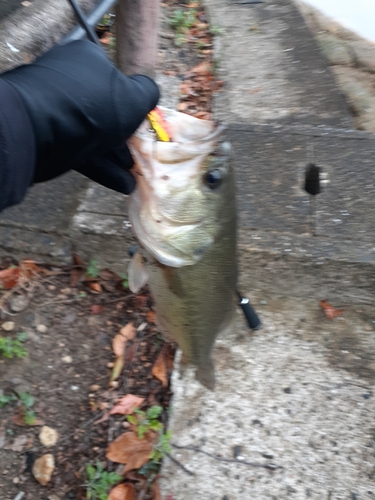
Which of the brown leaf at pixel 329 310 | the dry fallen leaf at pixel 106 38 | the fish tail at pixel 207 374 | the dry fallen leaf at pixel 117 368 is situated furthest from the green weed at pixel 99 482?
the dry fallen leaf at pixel 106 38

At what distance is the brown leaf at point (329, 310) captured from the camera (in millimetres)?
2537

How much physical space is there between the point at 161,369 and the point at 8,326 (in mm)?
837

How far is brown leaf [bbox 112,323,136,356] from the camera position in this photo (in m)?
2.50

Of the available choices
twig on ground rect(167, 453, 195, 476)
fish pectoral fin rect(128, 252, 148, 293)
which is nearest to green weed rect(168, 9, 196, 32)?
fish pectoral fin rect(128, 252, 148, 293)

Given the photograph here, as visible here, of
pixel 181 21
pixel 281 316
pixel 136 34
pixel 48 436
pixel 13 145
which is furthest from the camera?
pixel 181 21

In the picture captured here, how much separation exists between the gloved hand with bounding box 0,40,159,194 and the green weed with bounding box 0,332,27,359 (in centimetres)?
130

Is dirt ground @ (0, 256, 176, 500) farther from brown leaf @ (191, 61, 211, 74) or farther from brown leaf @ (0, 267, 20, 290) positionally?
brown leaf @ (191, 61, 211, 74)

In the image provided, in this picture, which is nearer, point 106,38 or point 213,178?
point 213,178

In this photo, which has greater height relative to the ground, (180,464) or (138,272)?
(138,272)

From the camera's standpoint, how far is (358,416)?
7.16 feet

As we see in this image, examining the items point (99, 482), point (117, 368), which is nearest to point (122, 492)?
point (99, 482)

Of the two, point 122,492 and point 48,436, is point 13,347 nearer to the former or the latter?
point 48,436

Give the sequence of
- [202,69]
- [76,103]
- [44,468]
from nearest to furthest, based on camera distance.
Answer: [76,103], [44,468], [202,69]

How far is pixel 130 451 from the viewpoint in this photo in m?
2.15
